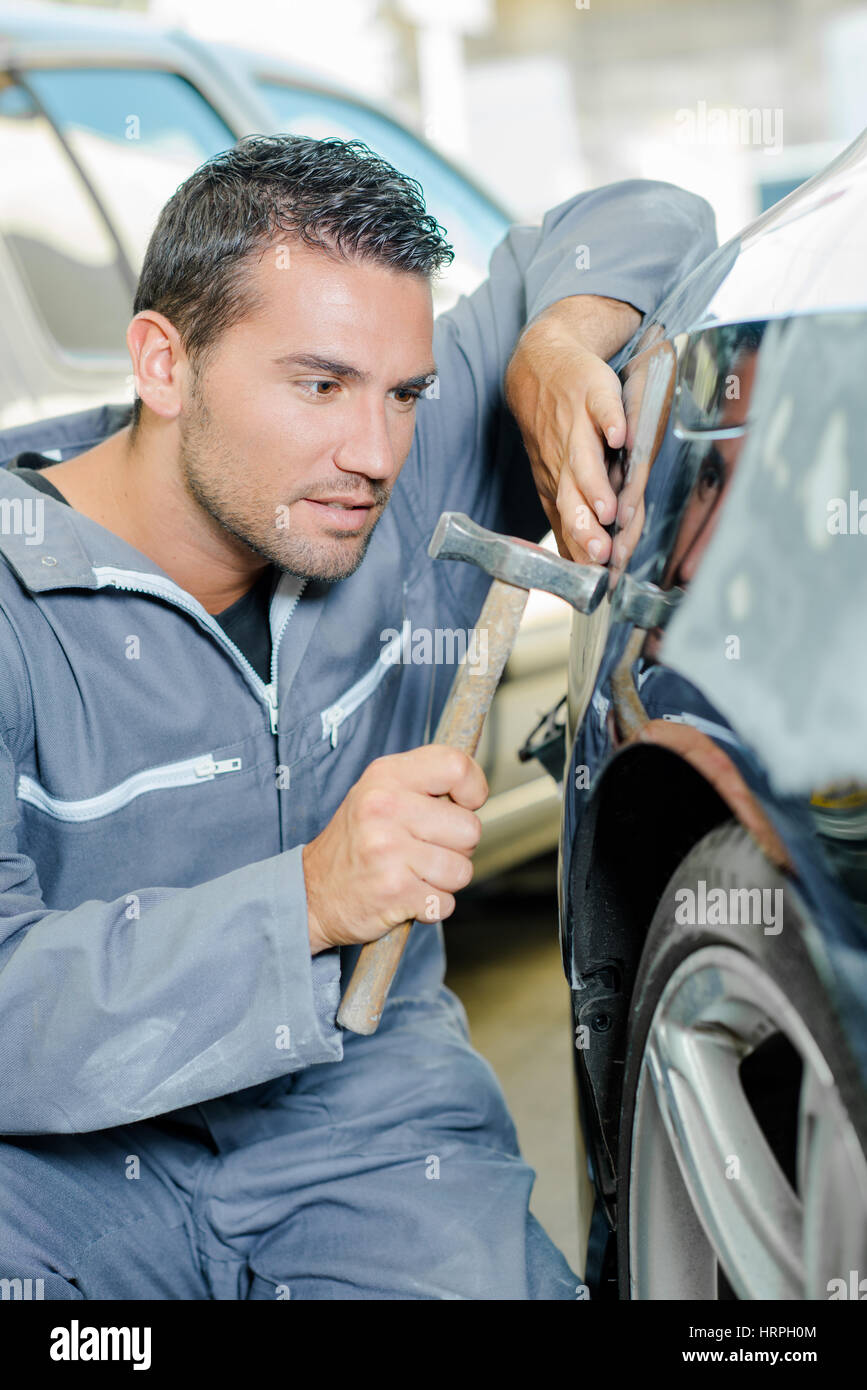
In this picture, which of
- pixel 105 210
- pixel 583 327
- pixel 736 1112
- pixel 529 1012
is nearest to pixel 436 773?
pixel 736 1112

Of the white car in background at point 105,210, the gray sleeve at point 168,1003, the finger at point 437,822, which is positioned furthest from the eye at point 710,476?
the white car in background at point 105,210

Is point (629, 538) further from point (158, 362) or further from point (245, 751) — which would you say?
point (158, 362)

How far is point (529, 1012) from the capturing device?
8.44 feet

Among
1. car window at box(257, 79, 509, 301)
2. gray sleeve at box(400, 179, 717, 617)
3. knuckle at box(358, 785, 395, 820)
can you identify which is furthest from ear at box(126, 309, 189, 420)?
car window at box(257, 79, 509, 301)

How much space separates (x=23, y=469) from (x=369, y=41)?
18.2 metres

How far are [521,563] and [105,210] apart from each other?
66.9 inches

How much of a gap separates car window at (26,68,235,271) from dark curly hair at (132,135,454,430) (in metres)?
1.03

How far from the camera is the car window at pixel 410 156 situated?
10.4 ft

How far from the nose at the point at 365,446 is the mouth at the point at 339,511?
0.13ft

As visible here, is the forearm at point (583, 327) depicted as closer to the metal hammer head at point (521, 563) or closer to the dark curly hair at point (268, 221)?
Answer: the dark curly hair at point (268, 221)

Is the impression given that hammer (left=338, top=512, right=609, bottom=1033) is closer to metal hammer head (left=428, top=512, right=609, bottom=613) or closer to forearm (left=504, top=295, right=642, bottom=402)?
metal hammer head (left=428, top=512, right=609, bottom=613)

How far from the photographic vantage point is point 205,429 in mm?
1403
